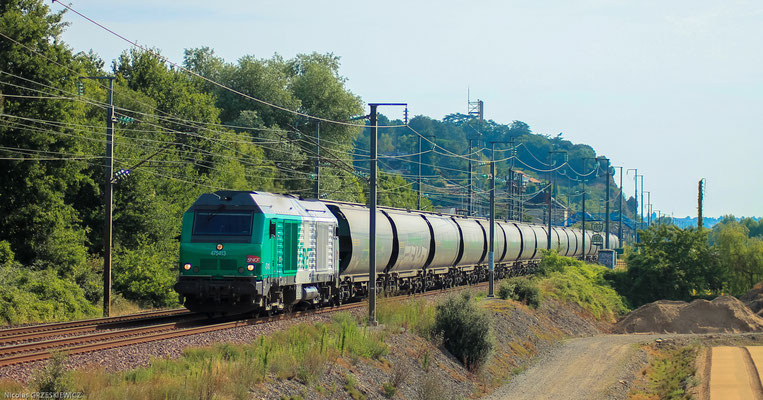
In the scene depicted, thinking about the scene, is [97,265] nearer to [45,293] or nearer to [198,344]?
→ [45,293]

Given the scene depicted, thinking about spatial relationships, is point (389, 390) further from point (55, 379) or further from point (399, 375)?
point (55, 379)

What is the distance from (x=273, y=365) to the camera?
16.2m

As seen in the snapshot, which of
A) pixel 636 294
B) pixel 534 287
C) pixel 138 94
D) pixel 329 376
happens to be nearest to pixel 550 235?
pixel 636 294

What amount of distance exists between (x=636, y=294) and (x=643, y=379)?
34340 millimetres

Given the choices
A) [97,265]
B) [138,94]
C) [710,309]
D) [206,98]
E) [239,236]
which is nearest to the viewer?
[239,236]

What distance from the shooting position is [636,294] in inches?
2515

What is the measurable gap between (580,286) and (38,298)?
Result: 3833cm

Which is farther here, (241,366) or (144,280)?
(144,280)

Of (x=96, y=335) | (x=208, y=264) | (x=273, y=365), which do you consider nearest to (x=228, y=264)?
(x=208, y=264)

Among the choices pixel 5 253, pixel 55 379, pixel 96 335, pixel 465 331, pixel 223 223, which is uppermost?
pixel 223 223

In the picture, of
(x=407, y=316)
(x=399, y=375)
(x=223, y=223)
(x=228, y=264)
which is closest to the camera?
(x=399, y=375)

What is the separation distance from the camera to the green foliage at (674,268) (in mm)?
61000

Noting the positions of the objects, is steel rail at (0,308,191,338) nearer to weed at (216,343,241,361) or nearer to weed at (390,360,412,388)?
weed at (216,343,241,361)

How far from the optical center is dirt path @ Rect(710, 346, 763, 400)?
2622 centimetres
